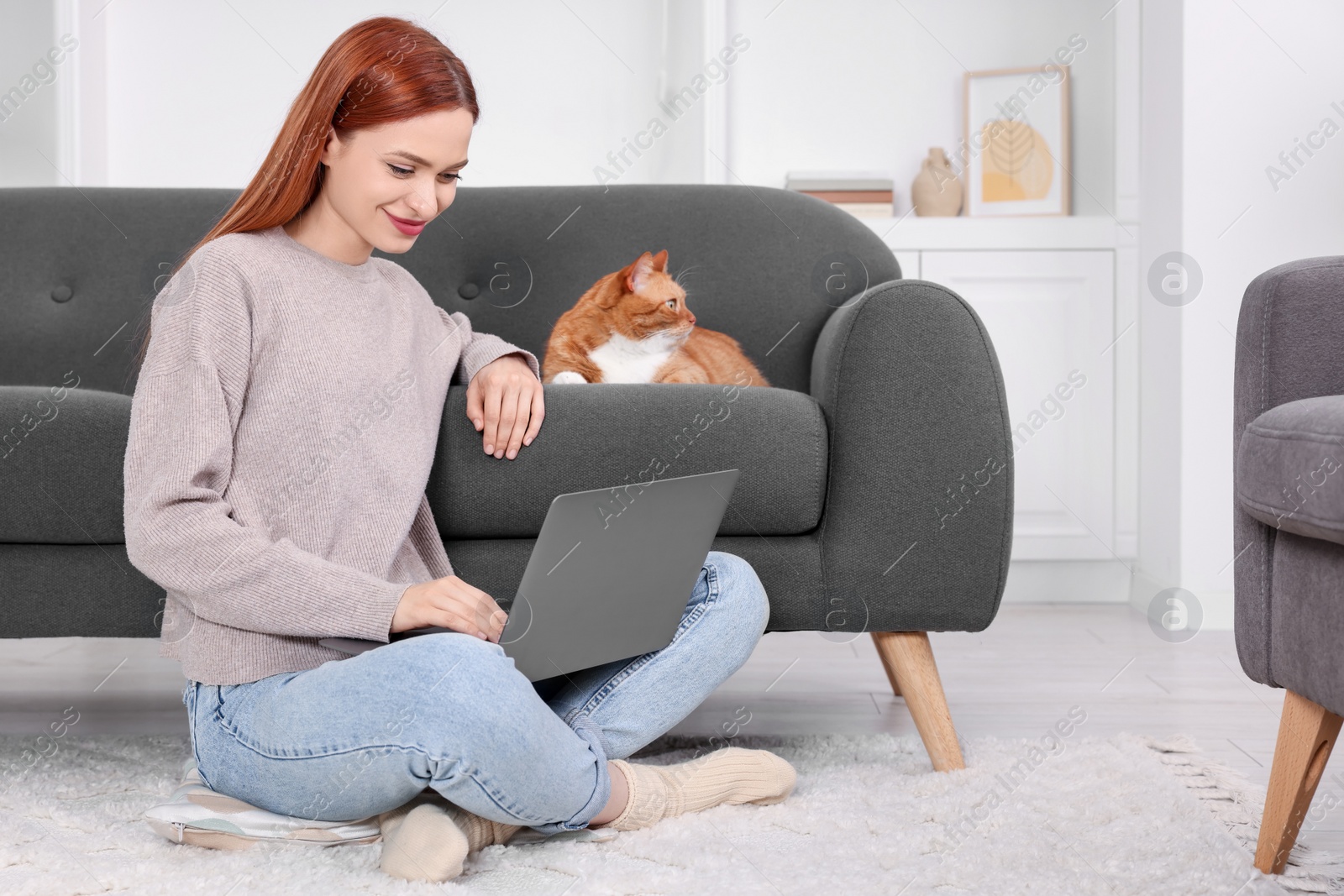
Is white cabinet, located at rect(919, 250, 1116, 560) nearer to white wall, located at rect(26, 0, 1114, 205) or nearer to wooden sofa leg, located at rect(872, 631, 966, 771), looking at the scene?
white wall, located at rect(26, 0, 1114, 205)

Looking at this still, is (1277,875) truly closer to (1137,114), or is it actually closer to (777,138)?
(1137,114)

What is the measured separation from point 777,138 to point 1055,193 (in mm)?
755

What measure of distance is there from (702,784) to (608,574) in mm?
275

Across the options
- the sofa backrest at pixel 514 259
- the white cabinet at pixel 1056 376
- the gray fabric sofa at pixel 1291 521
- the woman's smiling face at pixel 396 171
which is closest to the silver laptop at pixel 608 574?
the woman's smiling face at pixel 396 171

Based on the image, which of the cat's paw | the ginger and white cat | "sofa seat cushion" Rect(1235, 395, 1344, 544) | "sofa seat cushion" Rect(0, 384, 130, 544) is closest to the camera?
"sofa seat cushion" Rect(1235, 395, 1344, 544)

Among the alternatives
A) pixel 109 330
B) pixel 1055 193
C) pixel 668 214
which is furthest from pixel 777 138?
pixel 109 330

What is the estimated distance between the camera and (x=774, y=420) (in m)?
1.22

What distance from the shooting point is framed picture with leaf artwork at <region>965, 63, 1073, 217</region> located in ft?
9.08

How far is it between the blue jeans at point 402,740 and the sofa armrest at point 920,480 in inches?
14.8

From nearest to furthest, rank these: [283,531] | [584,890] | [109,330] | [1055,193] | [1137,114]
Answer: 1. [584,890]
2. [283,531]
3. [109,330]
4. [1137,114]
5. [1055,193]

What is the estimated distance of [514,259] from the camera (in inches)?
73.0

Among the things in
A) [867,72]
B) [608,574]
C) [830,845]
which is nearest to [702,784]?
[830,845]

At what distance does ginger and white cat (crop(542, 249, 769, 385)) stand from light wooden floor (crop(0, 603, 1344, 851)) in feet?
1.68

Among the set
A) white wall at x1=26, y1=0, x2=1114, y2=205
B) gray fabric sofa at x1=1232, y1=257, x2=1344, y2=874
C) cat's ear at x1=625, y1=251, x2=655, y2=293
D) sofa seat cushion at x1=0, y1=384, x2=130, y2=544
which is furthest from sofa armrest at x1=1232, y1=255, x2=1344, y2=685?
white wall at x1=26, y1=0, x2=1114, y2=205
